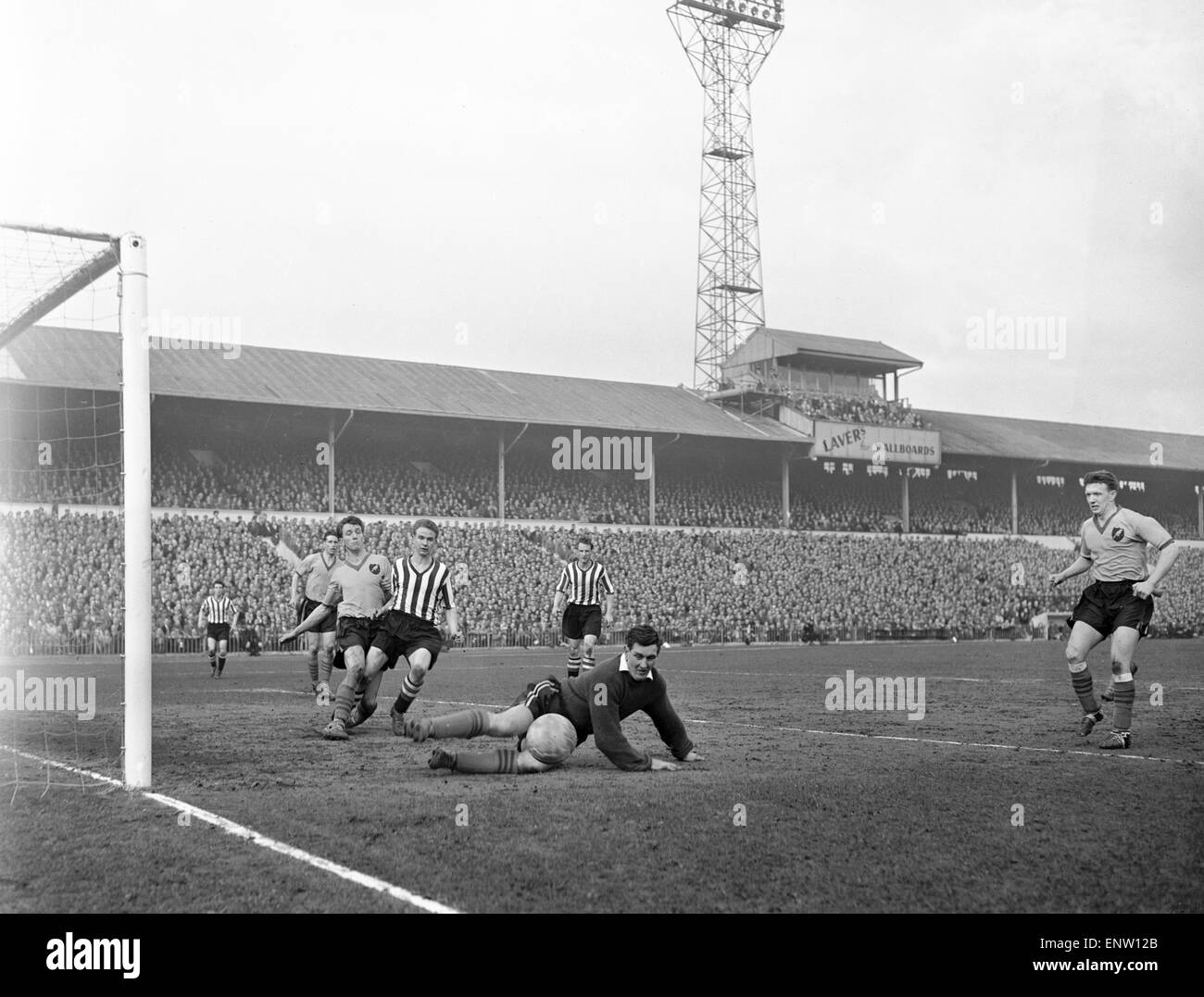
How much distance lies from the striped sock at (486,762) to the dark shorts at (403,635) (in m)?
2.61

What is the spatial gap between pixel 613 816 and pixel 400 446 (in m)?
38.3

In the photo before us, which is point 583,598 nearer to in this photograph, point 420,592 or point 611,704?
point 420,592

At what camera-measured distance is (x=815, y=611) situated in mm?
43875

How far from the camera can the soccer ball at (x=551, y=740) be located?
846 cm

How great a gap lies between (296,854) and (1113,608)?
7.37 m

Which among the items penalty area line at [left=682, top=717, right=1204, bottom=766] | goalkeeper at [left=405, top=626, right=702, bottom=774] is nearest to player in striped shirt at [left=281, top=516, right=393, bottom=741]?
goalkeeper at [left=405, top=626, right=702, bottom=774]

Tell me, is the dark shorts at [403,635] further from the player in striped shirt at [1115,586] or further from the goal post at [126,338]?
the player in striped shirt at [1115,586]

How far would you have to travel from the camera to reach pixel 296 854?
5793 mm

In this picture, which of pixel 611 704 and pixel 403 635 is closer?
pixel 611 704

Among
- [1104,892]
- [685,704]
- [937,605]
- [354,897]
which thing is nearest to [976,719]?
[685,704]

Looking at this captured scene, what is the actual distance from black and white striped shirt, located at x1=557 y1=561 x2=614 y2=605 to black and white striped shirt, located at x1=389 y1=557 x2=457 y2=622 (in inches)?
292

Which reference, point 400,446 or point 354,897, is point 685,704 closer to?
point 354,897

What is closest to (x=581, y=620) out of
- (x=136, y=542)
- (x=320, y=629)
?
(x=320, y=629)

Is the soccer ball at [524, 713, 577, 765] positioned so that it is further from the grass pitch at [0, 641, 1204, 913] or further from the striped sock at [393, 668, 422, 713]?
the striped sock at [393, 668, 422, 713]
